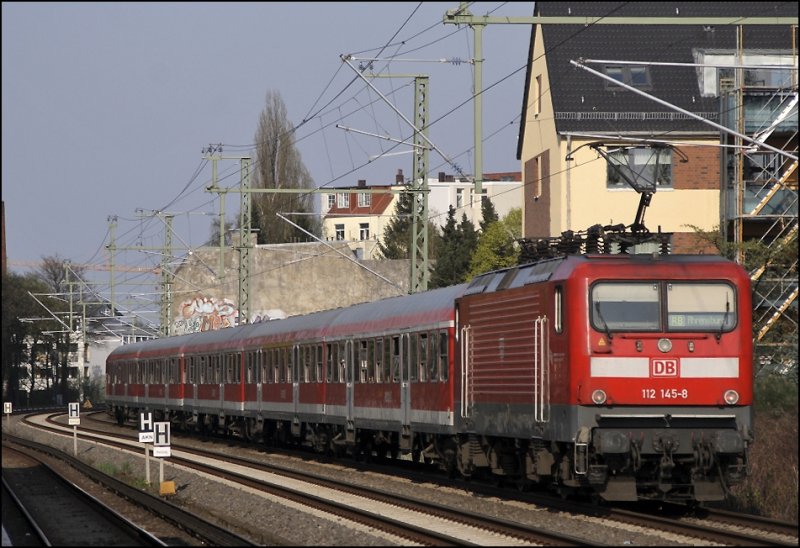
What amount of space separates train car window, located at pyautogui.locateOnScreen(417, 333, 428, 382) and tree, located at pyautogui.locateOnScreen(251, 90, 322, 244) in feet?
248

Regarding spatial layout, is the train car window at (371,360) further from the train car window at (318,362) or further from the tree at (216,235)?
the tree at (216,235)

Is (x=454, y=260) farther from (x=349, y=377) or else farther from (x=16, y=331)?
(x=349, y=377)

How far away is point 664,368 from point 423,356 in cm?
796

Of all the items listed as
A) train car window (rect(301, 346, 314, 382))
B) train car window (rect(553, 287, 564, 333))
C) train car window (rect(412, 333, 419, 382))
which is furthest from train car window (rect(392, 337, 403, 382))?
train car window (rect(553, 287, 564, 333))

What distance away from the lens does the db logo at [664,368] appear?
56.8 ft

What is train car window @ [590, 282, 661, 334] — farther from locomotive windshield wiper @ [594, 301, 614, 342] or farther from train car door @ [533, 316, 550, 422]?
train car door @ [533, 316, 550, 422]

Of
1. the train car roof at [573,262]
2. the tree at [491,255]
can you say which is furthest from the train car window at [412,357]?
the tree at [491,255]

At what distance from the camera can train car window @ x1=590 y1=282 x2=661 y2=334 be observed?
1748cm

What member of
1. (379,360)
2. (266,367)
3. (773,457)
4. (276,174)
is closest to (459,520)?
(773,457)

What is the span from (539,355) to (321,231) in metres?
101

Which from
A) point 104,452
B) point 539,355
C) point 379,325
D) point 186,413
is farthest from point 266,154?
point 539,355

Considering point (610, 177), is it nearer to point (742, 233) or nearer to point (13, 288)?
point (742, 233)

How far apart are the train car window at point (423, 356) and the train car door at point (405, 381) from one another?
660mm

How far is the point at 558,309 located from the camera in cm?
1788
